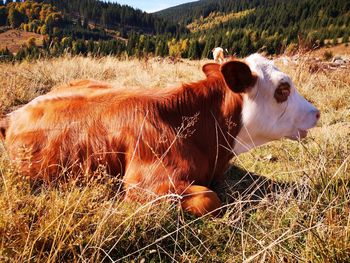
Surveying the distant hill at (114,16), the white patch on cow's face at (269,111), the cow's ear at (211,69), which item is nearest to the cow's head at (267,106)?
the white patch on cow's face at (269,111)

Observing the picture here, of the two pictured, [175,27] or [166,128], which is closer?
[166,128]

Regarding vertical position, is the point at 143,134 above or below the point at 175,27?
below

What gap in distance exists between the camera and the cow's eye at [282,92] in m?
3.75

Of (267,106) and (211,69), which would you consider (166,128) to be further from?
(267,106)

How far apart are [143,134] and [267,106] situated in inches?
56.3

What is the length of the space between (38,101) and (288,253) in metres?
2.96

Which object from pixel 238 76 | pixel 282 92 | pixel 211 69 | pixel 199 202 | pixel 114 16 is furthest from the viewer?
pixel 114 16

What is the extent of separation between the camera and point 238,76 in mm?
3572

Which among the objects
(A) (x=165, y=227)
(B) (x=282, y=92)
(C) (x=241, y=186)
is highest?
(B) (x=282, y=92)

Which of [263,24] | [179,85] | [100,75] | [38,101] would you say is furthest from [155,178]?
[263,24]

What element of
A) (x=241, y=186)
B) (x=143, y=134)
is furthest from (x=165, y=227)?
(x=241, y=186)

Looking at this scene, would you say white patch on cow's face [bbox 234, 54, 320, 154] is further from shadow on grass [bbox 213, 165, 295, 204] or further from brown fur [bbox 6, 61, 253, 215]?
shadow on grass [bbox 213, 165, 295, 204]

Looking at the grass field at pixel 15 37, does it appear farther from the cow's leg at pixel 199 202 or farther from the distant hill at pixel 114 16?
the cow's leg at pixel 199 202

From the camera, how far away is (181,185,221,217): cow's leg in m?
2.80
